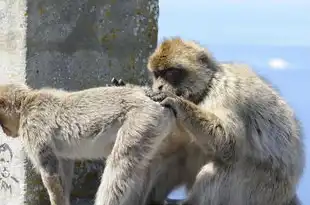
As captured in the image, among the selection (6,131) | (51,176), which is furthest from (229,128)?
(6,131)

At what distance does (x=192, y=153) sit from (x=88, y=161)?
3.06 ft

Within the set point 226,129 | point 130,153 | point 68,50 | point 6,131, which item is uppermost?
point 68,50

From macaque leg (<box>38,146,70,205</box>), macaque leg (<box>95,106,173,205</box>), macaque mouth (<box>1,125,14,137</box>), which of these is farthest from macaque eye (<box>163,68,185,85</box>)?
macaque mouth (<box>1,125,14,137</box>)

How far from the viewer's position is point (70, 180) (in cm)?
1112

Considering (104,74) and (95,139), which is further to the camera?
(104,74)

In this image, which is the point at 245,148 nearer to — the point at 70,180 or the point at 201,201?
the point at 201,201

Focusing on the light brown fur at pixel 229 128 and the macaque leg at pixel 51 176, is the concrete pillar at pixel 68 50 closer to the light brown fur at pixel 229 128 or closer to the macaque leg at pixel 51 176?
the macaque leg at pixel 51 176

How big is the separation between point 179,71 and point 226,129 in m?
0.57

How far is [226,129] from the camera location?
10.8 meters

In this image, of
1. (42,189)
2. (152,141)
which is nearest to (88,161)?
(42,189)

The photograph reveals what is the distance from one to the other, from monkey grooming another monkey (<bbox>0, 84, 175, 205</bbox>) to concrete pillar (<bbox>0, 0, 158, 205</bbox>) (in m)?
0.29

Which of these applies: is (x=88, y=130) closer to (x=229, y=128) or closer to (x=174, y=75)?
(x=174, y=75)

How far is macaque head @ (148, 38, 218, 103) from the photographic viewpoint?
11.0m

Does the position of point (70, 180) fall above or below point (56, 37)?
below
